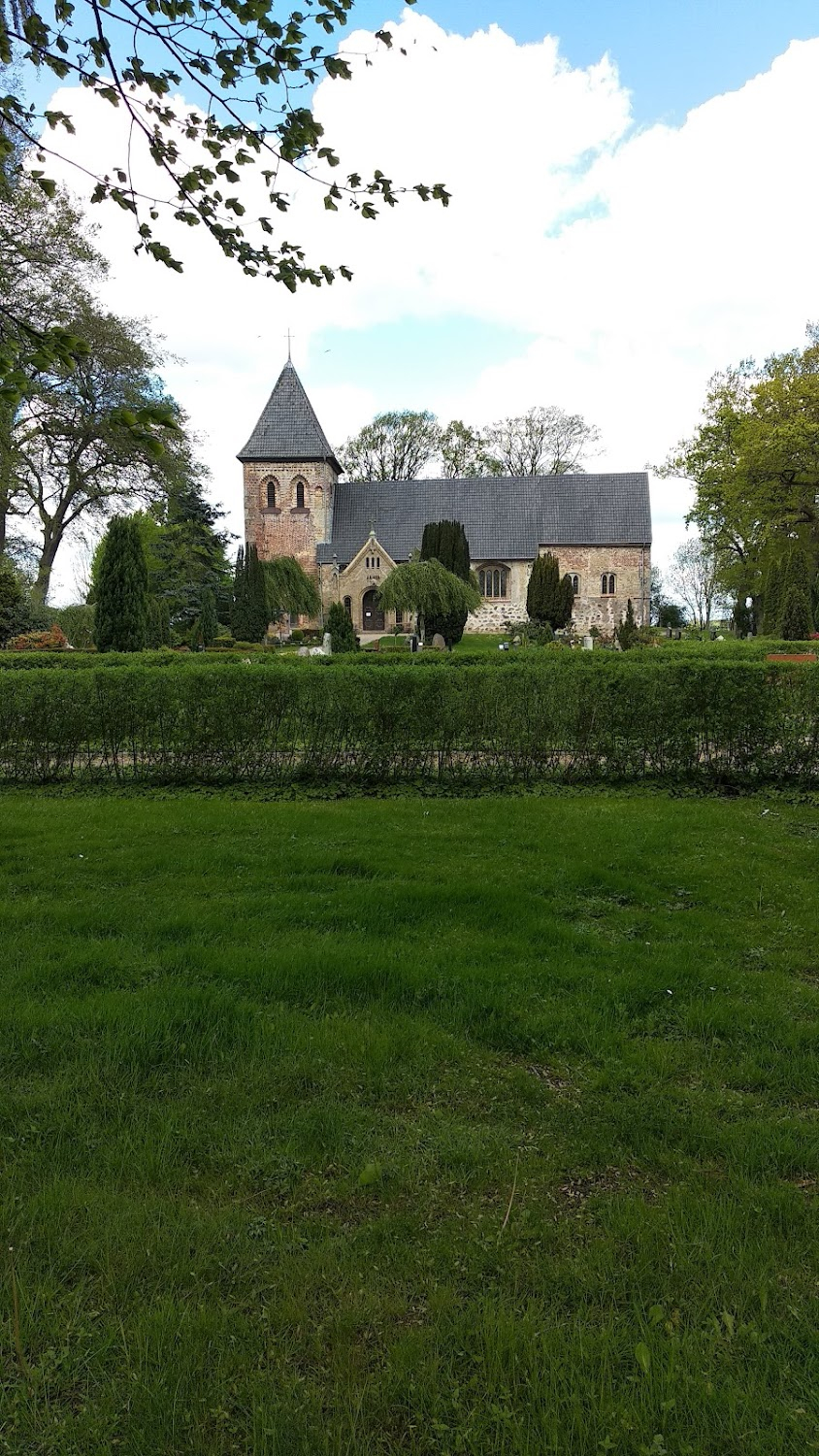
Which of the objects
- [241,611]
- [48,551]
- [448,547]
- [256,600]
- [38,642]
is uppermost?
[448,547]

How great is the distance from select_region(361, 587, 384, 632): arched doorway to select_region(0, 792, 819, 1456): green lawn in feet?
127

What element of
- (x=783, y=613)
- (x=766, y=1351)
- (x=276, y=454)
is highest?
(x=276, y=454)

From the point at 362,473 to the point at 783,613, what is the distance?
33.9 meters

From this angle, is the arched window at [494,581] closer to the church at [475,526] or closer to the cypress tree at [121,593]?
the church at [475,526]

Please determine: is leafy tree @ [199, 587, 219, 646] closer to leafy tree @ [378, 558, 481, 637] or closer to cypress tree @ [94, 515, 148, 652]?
leafy tree @ [378, 558, 481, 637]

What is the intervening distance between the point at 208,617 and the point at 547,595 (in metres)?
16.4

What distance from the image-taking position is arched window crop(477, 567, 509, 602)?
1734 inches

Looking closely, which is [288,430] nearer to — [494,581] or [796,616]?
[494,581]

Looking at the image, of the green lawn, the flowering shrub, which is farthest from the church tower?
the green lawn

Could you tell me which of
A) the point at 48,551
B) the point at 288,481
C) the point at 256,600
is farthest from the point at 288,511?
the point at 48,551

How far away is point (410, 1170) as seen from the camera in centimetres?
232

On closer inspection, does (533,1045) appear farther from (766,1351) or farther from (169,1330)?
(169,1330)

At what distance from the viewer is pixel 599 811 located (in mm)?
6809

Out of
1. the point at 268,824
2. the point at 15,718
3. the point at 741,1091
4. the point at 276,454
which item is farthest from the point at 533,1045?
→ the point at 276,454
